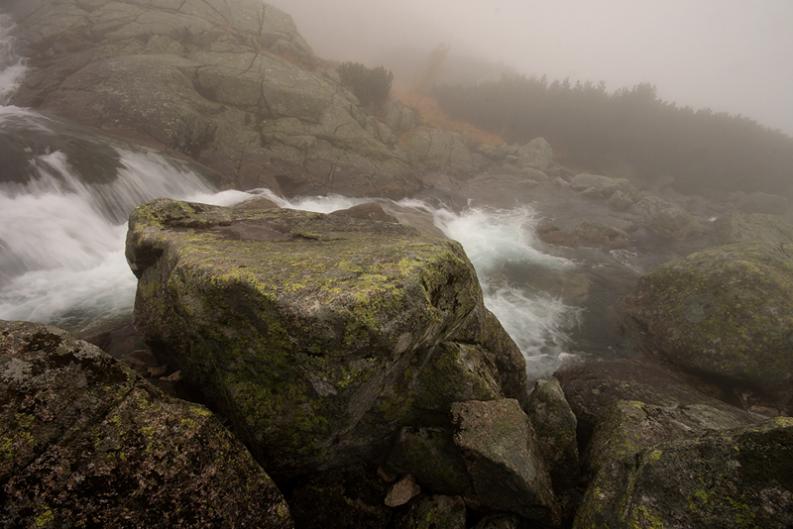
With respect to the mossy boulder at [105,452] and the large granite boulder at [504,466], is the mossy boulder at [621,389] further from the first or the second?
the mossy boulder at [105,452]

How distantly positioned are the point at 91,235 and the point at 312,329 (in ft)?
42.3

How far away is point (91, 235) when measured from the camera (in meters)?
13.1

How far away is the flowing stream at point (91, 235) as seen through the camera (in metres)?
10.6

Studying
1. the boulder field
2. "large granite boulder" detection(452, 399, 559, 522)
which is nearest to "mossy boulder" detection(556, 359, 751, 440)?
the boulder field

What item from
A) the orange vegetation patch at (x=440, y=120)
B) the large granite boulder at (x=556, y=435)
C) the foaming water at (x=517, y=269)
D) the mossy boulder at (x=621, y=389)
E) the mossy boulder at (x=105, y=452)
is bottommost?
the foaming water at (x=517, y=269)

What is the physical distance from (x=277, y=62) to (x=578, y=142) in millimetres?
30226

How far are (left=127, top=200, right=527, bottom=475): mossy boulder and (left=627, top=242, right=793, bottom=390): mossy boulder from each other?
8573mm

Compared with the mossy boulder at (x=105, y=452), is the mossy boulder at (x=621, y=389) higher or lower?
lower

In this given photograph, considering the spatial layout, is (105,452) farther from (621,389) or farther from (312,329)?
(621,389)

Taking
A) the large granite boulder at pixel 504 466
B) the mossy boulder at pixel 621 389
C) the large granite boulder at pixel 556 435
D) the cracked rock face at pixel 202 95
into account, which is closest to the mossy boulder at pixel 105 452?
the large granite boulder at pixel 504 466

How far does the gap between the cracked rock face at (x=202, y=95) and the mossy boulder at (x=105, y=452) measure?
1740 cm

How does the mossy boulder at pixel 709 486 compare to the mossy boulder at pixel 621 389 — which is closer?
the mossy boulder at pixel 709 486

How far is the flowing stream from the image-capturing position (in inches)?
418

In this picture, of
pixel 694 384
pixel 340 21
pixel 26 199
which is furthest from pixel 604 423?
pixel 340 21
